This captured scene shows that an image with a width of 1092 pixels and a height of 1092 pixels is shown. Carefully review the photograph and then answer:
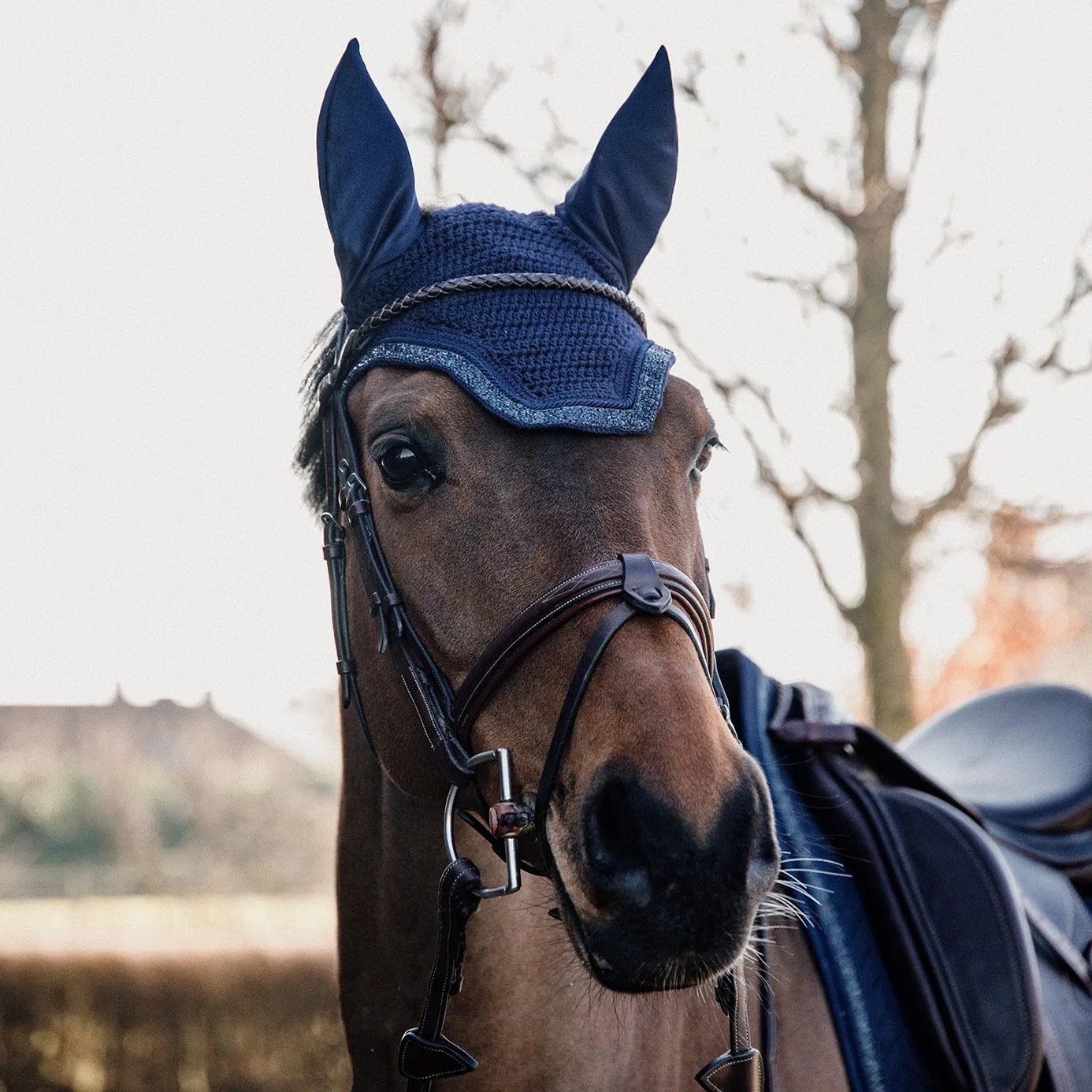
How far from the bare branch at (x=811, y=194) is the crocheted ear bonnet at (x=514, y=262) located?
4733mm

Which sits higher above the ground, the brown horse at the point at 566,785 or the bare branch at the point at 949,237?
the bare branch at the point at 949,237

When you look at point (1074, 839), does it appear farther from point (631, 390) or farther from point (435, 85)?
point (435, 85)

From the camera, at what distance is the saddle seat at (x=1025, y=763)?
3025 mm

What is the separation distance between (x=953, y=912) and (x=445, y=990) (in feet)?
3.72

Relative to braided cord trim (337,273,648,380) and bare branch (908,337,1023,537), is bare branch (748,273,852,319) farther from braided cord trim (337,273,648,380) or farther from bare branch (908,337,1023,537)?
braided cord trim (337,273,648,380)

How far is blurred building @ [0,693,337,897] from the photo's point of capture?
497 inches

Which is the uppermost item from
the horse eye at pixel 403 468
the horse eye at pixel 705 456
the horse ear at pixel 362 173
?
the horse ear at pixel 362 173

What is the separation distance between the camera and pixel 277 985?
229 inches

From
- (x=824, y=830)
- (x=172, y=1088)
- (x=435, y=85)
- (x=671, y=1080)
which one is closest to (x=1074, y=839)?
(x=824, y=830)

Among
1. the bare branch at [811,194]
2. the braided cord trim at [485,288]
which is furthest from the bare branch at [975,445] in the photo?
the braided cord trim at [485,288]

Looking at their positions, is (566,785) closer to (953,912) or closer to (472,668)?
(472,668)

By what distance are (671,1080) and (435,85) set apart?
641 cm

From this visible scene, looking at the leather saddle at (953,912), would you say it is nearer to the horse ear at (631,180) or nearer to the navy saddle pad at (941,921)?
the navy saddle pad at (941,921)

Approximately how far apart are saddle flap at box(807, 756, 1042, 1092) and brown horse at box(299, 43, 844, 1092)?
0.21m
